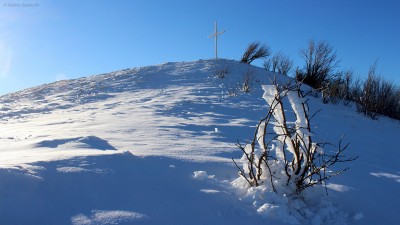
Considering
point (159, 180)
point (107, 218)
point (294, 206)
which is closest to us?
point (107, 218)

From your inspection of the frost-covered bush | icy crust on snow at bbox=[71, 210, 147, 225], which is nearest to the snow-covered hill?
icy crust on snow at bbox=[71, 210, 147, 225]

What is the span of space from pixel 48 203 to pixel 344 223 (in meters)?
1.59

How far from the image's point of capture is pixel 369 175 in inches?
105

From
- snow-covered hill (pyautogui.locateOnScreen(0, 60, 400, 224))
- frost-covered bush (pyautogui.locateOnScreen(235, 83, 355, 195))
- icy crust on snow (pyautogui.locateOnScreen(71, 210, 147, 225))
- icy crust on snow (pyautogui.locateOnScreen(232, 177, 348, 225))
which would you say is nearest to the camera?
icy crust on snow (pyautogui.locateOnScreen(71, 210, 147, 225))

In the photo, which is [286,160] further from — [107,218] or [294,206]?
[107,218]

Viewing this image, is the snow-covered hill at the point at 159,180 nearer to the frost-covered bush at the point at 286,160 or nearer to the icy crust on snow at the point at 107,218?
the icy crust on snow at the point at 107,218

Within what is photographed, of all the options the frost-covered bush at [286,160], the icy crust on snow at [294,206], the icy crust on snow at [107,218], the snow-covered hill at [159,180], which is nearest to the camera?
the icy crust on snow at [107,218]

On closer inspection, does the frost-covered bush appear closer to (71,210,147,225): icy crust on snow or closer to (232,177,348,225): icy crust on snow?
(232,177,348,225): icy crust on snow

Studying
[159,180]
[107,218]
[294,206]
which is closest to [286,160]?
[294,206]

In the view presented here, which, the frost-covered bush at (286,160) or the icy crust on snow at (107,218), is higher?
Result: the frost-covered bush at (286,160)

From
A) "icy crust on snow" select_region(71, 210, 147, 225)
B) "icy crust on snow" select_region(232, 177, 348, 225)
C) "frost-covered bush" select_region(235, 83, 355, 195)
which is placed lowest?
"icy crust on snow" select_region(232, 177, 348, 225)

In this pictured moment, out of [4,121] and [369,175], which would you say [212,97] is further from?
[369,175]

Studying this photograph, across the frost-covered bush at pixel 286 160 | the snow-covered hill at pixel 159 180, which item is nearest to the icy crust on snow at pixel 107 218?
the snow-covered hill at pixel 159 180

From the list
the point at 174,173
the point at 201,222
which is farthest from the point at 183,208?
the point at 174,173
